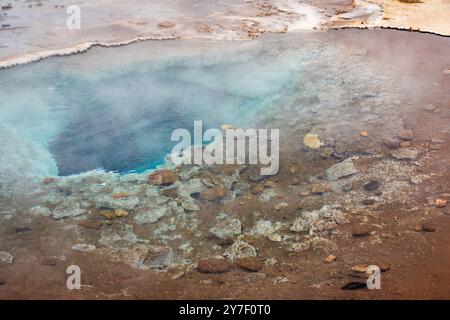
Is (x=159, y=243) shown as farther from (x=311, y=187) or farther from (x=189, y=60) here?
(x=189, y=60)

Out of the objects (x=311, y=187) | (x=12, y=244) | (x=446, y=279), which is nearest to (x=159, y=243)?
(x=12, y=244)

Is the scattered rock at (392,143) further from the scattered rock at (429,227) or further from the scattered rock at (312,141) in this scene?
the scattered rock at (429,227)

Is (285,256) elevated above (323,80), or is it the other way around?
(323,80)

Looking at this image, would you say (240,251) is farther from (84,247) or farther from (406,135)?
(406,135)

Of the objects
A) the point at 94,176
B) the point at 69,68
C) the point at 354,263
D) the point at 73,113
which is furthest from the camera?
the point at 69,68

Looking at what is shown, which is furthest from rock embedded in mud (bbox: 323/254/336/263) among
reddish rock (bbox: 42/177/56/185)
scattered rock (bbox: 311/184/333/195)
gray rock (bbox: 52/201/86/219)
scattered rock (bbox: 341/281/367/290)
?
reddish rock (bbox: 42/177/56/185)

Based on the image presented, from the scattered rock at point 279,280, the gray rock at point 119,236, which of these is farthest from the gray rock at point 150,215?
the scattered rock at point 279,280
